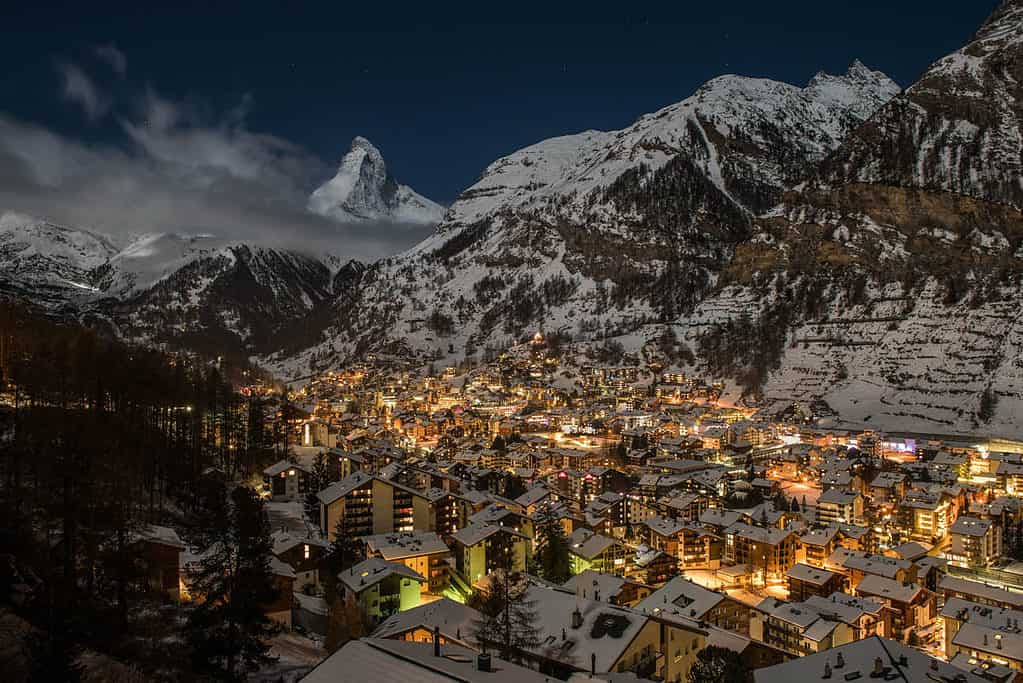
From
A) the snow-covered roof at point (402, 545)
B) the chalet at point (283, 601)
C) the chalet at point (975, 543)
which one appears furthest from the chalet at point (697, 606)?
the chalet at point (975, 543)

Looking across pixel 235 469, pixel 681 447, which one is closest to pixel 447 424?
pixel 681 447

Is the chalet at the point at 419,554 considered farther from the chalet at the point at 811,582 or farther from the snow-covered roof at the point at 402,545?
the chalet at the point at 811,582

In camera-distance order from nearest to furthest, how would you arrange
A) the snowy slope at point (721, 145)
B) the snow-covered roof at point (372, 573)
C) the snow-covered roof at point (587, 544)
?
the snow-covered roof at point (372, 573) < the snow-covered roof at point (587, 544) < the snowy slope at point (721, 145)

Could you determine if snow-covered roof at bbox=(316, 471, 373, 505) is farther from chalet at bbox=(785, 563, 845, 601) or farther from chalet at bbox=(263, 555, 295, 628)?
chalet at bbox=(785, 563, 845, 601)

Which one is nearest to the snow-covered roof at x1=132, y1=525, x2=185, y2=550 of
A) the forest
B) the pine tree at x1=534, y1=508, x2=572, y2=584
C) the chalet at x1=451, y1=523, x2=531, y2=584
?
the forest

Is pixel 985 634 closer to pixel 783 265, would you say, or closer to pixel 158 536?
pixel 158 536
